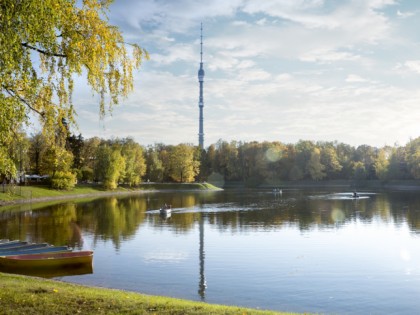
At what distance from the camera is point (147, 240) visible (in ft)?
126

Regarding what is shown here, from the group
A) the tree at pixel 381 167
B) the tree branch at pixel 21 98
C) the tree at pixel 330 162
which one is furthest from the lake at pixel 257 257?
the tree at pixel 330 162

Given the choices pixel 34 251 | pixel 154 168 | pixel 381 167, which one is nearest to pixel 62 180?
pixel 154 168

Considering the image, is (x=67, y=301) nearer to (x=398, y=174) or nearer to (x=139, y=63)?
(x=139, y=63)

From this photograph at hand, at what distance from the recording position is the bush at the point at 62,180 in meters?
98.0

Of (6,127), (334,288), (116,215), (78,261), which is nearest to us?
(6,127)

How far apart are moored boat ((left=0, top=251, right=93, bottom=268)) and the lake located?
1.15 m

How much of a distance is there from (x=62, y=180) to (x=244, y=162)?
93.4 meters

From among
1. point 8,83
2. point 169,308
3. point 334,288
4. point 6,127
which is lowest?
point 334,288

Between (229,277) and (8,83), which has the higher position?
(8,83)

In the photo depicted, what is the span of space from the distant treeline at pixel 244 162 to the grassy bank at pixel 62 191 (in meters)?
3.53

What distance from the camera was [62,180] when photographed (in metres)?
98.6

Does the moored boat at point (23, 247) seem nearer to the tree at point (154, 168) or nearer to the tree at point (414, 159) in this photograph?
the tree at point (154, 168)

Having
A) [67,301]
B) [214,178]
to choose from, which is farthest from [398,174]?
[67,301]

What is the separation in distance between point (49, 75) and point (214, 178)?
16670 centimetres
